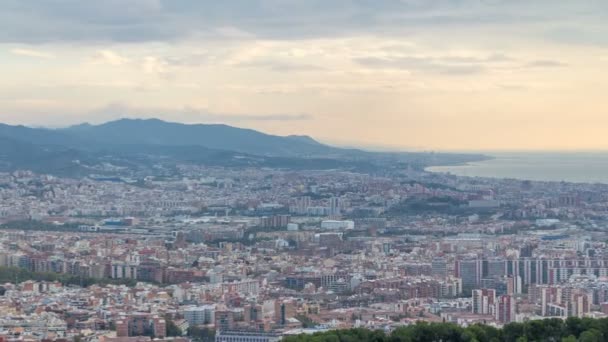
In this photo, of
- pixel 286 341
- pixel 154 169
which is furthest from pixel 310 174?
pixel 286 341

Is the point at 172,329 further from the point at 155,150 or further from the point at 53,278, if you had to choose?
the point at 155,150

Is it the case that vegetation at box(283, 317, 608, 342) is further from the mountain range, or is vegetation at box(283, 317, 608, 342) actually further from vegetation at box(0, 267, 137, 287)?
the mountain range

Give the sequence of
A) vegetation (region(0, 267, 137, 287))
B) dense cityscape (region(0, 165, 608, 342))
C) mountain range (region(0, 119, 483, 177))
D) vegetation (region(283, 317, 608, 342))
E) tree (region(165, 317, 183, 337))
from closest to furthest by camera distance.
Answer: vegetation (region(283, 317, 608, 342))
tree (region(165, 317, 183, 337))
dense cityscape (region(0, 165, 608, 342))
vegetation (region(0, 267, 137, 287))
mountain range (region(0, 119, 483, 177))

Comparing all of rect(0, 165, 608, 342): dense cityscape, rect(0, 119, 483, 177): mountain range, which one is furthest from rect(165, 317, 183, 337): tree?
rect(0, 119, 483, 177): mountain range

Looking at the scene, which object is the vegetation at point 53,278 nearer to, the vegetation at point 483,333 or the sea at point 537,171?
the vegetation at point 483,333

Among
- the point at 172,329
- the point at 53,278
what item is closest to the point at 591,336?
the point at 172,329
